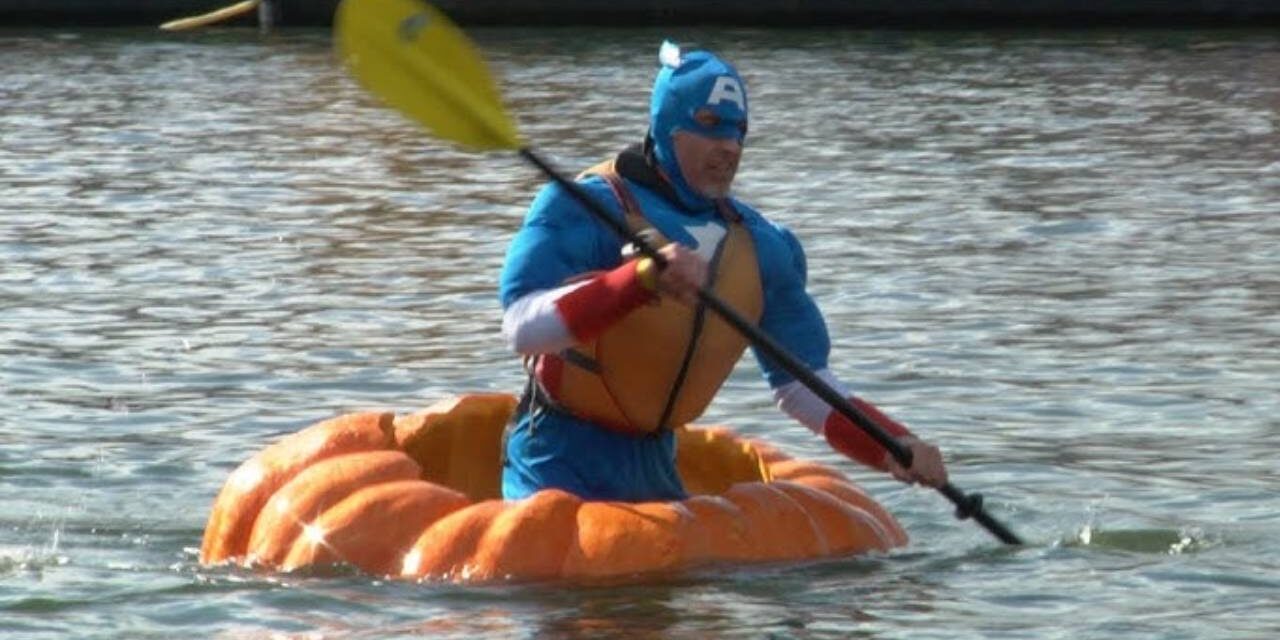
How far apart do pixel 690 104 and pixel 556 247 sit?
1.69ft

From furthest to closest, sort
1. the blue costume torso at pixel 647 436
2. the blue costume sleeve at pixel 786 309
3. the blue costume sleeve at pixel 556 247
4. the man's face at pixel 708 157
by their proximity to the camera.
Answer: the blue costume sleeve at pixel 786 309 → the blue costume torso at pixel 647 436 → the man's face at pixel 708 157 → the blue costume sleeve at pixel 556 247

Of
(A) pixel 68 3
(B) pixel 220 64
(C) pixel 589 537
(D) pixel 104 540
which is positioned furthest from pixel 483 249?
(A) pixel 68 3

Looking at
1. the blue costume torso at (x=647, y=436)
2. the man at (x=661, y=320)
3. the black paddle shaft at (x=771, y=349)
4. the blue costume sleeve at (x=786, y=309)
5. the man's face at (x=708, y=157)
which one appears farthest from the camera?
the blue costume sleeve at (x=786, y=309)

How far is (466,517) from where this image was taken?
8.61 meters

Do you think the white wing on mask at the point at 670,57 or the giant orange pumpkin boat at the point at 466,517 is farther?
the white wing on mask at the point at 670,57

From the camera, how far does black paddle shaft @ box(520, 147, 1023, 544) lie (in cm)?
814

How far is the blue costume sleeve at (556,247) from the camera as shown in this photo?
830cm

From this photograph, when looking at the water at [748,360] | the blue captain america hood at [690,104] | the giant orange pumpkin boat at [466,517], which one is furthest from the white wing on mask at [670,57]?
the water at [748,360]

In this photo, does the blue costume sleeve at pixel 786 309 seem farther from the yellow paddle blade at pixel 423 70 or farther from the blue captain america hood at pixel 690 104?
the yellow paddle blade at pixel 423 70

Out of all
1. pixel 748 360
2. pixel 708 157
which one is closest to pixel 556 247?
pixel 708 157

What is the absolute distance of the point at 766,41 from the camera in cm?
3069

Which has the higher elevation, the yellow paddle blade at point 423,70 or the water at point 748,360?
the yellow paddle blade at point 423,70

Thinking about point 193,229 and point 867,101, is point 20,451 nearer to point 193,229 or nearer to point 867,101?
point 193,229

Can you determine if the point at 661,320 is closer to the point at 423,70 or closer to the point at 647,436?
the point at 647,436
